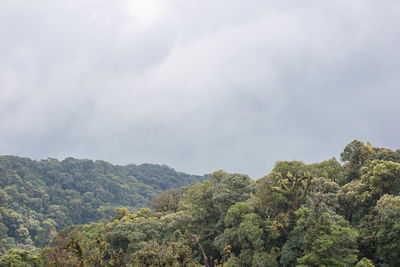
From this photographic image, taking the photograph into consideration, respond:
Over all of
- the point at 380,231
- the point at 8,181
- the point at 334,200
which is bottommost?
the point at 380,231

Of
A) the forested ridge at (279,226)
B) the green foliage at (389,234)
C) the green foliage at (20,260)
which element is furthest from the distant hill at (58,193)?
the green foliage at (389,234)

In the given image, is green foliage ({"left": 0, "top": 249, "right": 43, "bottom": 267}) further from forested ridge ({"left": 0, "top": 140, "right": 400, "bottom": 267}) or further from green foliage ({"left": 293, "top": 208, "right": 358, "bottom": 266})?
green foliage ({"left": 293, "top": 208, "right": 358, "bottom": 266})

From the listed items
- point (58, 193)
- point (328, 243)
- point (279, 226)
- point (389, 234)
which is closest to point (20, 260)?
point (279, 226)

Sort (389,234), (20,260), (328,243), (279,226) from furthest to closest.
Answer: (20,260) < (279,226) < (389,234) < (328,243)

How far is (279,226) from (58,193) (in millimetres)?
94855

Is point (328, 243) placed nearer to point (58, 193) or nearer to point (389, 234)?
point (389, 234)

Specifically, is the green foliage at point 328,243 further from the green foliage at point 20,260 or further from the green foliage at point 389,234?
the green foliage at point 20,260

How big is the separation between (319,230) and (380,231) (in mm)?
3590

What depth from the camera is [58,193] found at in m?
104

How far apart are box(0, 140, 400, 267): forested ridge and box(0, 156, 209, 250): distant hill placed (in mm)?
42319

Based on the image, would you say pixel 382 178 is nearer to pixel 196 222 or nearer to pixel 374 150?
pixel 374 150

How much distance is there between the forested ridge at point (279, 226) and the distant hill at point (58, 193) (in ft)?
139

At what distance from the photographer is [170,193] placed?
2048 inches

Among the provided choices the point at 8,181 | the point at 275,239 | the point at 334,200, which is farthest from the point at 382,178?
the point at 8,181
